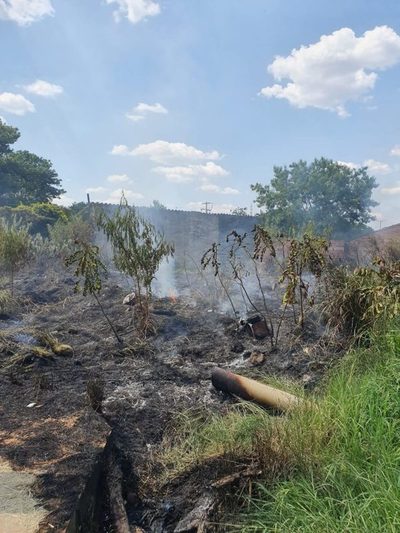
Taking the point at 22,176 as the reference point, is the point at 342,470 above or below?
below

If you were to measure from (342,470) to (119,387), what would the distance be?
120 inches

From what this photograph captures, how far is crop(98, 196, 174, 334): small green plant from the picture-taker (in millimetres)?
6949

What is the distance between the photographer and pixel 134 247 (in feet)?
23.0

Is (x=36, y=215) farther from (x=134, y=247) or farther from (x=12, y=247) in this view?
(x=134, y=247)

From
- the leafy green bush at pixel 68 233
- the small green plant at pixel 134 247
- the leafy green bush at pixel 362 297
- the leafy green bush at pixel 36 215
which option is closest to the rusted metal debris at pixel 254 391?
the leafy green bush at pixel 362 297

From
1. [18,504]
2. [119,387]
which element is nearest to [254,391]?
[119,387]

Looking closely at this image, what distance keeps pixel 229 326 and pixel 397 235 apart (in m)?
7.91

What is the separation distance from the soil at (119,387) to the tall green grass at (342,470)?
1.85 feet

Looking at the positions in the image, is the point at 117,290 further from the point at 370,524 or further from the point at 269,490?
the point at 370,524

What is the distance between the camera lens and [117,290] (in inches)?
404

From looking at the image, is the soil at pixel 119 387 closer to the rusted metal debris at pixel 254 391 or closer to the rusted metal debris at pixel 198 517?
the rusted metal debris at pixel 198 517

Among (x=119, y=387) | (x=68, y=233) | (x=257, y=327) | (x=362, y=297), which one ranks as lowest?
(x=119, y=387)

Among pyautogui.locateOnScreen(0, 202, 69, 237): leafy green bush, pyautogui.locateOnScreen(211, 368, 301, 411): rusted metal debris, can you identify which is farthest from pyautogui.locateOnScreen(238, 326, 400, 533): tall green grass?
pyautogui.locateOnScreen(0, 202, 69, 237): leafy green bush

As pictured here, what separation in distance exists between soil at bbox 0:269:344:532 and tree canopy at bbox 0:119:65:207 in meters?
17.5
